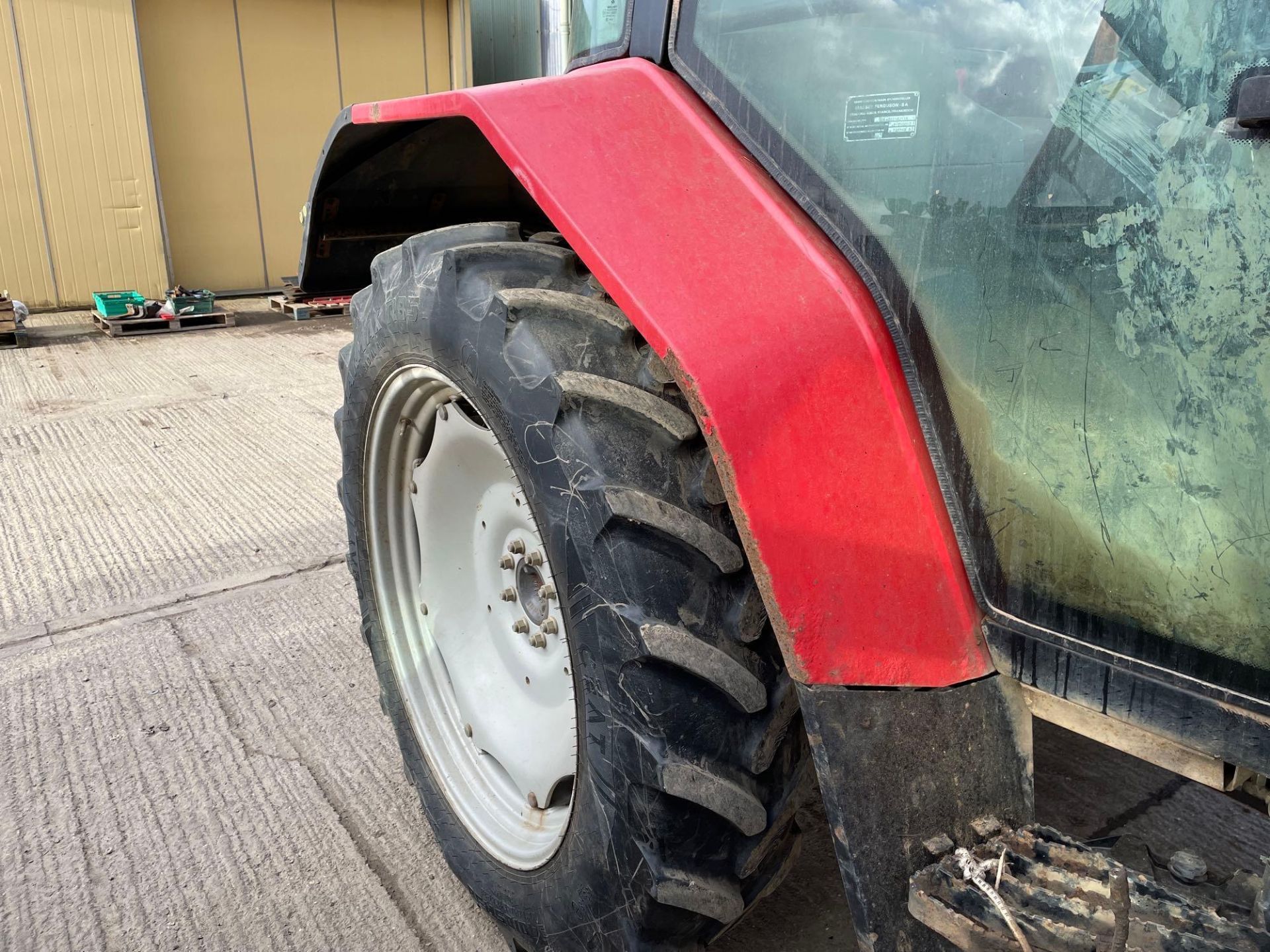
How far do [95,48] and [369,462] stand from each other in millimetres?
7640

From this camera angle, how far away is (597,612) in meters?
1.20

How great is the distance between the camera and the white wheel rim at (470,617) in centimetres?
164

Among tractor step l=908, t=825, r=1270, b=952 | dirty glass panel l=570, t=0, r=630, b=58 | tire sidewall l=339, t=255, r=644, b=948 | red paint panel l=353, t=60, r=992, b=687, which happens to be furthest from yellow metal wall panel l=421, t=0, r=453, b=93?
tractor step l=908, t=825, r=1270, b=952

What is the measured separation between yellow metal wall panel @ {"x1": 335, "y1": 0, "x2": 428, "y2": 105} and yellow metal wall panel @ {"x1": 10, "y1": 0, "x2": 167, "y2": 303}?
1.85 meters

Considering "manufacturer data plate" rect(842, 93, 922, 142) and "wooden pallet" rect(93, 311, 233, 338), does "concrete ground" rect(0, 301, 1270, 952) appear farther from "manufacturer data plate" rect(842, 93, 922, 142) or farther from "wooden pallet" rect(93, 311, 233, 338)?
"wooden pallet" rect(93, 311, 233, 338)

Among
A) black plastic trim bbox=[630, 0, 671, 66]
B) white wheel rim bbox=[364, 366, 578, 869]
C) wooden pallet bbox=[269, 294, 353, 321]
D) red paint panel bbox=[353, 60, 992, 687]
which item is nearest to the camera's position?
red paint panel bbox=[353, 60, 992, 687]

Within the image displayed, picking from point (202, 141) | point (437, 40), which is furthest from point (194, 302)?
point (437, 40)

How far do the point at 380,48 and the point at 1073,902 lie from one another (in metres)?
9.70

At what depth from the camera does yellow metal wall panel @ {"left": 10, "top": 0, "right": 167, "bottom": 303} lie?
755 centimetres

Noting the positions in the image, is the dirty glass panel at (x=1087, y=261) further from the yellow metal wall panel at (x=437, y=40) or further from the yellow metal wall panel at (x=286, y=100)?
the yellow metal wall panel at (x=437, y=40)

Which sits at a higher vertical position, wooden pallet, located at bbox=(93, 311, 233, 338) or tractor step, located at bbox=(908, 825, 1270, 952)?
tractor step, located at bbox=(908, 825, 1270, 952)

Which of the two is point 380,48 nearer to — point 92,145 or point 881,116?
point 92,145

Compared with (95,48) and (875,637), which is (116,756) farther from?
(95,48)

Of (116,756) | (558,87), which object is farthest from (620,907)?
(116,756)
